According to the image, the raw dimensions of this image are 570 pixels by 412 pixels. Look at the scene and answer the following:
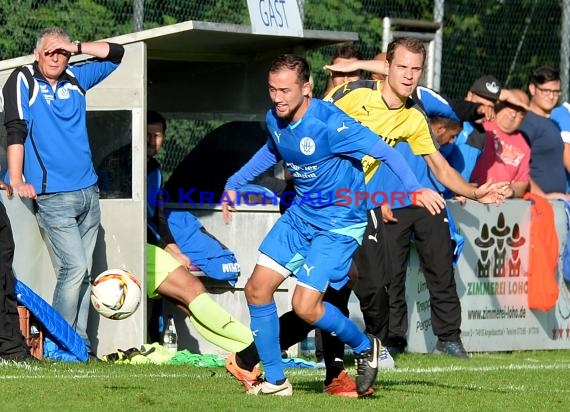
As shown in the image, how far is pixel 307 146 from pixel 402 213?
3.41m

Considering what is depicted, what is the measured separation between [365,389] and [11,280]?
292 centimetres

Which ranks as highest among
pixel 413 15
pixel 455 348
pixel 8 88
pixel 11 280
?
pixel 413 15

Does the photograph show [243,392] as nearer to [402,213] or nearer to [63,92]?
[63,92]

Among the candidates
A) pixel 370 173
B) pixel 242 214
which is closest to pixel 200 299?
pixel 242 214

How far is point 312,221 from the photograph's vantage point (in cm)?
795

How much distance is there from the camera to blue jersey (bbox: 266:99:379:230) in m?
7.86

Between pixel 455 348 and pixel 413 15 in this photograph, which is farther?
pixel 413 15

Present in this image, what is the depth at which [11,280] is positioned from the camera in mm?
9430

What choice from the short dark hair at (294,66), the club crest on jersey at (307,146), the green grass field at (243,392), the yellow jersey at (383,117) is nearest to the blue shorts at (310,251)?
the club crest on jersey at (307,146)

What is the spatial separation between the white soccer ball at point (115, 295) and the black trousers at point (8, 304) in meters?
0.59

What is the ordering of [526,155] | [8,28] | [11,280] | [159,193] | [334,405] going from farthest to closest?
[526,155] → [8,28] → [159,193] → [11,280] → [334,405]

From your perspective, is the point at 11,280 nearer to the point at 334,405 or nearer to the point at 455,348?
the point at 334,405

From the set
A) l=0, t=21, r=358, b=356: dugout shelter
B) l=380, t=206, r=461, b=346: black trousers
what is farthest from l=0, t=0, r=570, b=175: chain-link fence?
l=380, t=206, r=461, b=346: black trousers

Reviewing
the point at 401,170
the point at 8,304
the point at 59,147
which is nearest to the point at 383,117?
the point at 401,170
